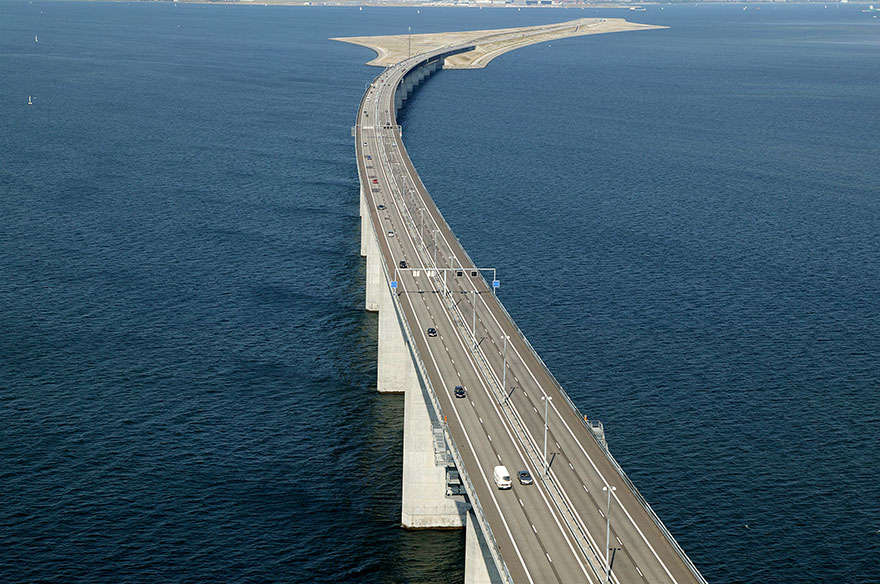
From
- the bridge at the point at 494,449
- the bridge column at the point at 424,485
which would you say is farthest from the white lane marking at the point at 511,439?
the bridge column at the point at 424,485

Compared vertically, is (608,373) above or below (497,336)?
below

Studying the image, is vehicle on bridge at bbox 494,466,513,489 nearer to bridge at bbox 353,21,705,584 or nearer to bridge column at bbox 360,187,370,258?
bridge at bbox 353,21,705,584

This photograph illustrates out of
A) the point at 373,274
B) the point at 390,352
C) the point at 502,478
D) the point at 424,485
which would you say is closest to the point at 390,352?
the point at 390,352

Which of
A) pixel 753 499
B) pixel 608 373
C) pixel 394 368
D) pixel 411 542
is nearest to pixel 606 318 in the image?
pixel 608 373

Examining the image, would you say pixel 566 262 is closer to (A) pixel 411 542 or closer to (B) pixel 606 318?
(B) pixel 606 318

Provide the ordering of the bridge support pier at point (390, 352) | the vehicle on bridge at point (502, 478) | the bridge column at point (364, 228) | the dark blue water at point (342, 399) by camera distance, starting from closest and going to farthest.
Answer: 1. the vehicle on bridge at point (502, 478)
2. the dark blue water at point (342, 399)
3. the bridge support pier at point (390, 352)
4. the bridge column at point (364, 228)

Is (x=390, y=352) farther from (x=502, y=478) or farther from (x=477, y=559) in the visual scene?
(x=477, y=559)

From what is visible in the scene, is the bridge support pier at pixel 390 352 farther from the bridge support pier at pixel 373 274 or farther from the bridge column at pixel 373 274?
the bridge column at pixel 373 274
